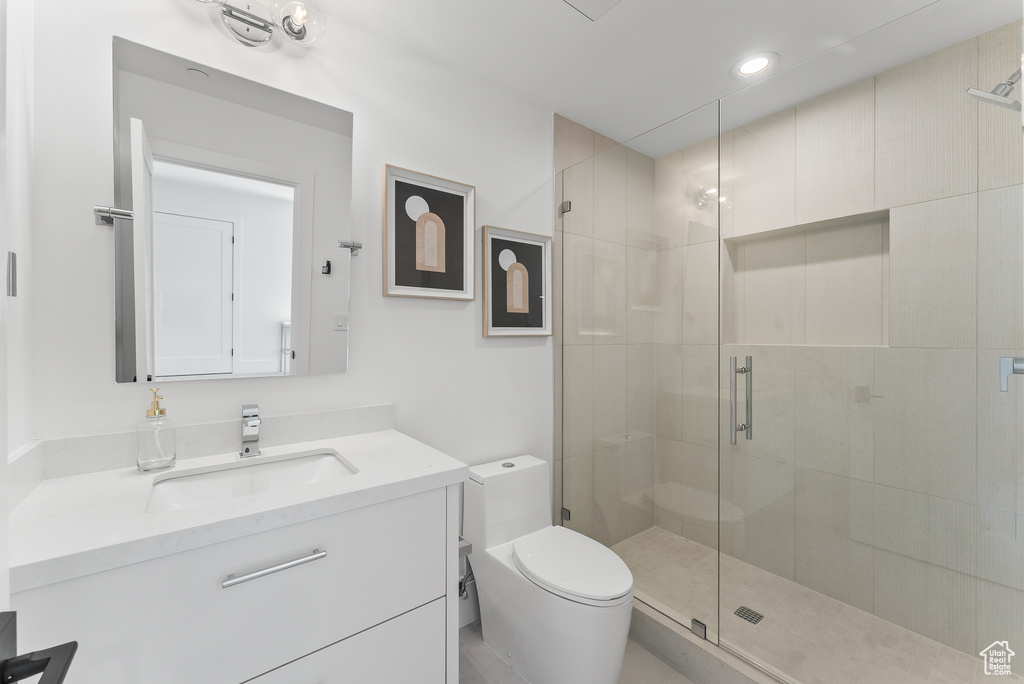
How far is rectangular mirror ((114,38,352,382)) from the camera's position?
1154 millimetres

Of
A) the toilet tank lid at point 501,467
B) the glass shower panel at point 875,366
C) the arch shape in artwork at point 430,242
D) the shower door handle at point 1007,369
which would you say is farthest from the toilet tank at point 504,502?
the shower door handle at point 1007,369

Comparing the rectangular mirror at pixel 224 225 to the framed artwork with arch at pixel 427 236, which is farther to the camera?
the framed artwork with arch at pixel 427 236

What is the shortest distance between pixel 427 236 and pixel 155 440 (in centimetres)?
104

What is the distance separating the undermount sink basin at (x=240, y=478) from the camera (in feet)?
3.56

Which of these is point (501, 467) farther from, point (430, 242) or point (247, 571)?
point (247, 571)

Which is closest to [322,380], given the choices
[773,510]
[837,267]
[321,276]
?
[321,276]

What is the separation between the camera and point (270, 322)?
53.2 inches

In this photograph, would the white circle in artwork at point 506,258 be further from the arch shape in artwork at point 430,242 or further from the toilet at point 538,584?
the toilet at point 538,584

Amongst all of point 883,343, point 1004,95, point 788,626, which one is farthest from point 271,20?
point 788,626

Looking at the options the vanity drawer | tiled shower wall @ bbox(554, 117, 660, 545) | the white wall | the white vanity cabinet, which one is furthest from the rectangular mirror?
tiled shower wall @ bbox(554, 117, 660, 545)

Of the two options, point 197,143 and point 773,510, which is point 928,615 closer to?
point 773,510

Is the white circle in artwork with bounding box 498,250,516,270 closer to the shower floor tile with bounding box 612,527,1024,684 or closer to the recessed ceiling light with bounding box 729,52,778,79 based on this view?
the recessed ceiling light with bounding box 729,52,778,79

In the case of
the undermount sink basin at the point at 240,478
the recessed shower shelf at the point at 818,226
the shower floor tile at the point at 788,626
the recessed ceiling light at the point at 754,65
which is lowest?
the shower floor tile at the point at 788,626

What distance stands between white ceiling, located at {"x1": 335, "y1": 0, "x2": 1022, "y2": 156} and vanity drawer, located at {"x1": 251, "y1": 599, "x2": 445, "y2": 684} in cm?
181
